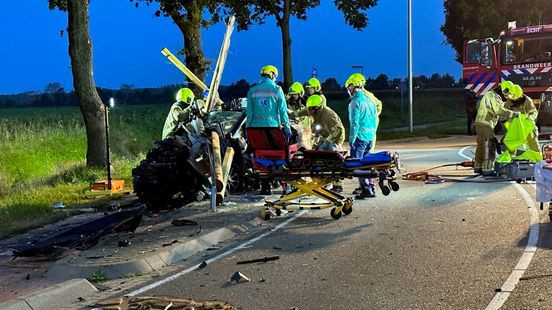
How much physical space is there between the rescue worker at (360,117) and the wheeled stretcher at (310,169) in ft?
4.28

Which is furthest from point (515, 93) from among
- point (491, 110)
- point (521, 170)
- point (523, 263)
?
point (523, 263)

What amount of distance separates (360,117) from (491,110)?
3994 millimetres

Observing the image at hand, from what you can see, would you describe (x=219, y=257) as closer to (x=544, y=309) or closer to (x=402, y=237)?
(x=402, y=237)

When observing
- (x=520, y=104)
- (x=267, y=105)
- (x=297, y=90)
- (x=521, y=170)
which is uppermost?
(x=297, y=90)

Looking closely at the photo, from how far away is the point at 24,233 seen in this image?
9242 millimetres

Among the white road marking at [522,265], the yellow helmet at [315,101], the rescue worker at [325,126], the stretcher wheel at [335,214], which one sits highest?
the yellow helmet at [315,101]

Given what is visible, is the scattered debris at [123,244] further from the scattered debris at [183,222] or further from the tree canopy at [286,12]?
the tree canopy at [286,12]

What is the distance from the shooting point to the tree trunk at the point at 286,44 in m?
31.5

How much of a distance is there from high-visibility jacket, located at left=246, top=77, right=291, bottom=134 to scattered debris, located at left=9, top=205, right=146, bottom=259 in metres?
2.40

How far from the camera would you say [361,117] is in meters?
11.2

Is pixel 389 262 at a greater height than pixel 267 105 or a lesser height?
lesser

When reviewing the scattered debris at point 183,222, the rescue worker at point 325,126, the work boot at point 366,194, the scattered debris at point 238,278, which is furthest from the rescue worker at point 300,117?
the scattered debris at point 238,278

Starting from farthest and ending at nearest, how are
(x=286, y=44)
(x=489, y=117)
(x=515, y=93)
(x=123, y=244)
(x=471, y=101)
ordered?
(x=286, y=44) < (x=471, y=101) < (x=489, y=117) < (x=515, y=93) < (x=123, y=244)

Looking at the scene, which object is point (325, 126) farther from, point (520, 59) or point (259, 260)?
point (520, 59)
